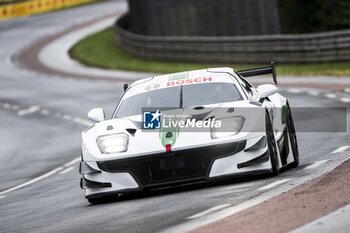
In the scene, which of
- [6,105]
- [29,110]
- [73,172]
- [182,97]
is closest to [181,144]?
[182,97]

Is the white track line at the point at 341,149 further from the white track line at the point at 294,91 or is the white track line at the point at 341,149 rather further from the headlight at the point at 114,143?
the white track line at the point at 294,91

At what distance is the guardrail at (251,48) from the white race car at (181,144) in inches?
829

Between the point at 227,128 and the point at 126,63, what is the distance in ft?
108

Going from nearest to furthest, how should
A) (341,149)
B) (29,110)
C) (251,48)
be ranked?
(341,149)
(29,110)
(251,48)

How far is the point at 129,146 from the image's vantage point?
12211 mm

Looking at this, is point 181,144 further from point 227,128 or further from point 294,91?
point 294,91

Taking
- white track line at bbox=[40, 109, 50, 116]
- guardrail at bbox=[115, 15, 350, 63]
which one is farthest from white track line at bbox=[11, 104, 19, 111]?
guardrail at bbox=[115, 15, 350, 63]

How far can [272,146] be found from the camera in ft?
40.8

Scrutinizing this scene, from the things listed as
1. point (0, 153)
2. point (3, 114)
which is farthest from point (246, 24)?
point (0, 153)

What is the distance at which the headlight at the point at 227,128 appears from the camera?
12.1 m

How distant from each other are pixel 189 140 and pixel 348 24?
2793 centimetres

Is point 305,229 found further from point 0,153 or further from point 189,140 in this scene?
point 0,153

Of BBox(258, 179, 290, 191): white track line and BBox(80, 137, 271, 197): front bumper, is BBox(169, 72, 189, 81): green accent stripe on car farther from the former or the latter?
BBox(258, 179, 290, 191): white track line

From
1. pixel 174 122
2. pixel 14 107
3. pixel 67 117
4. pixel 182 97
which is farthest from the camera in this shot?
pixel 14 107
